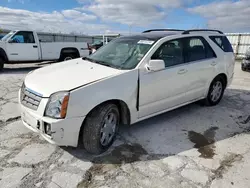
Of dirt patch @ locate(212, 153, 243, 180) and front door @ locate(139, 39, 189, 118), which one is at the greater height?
front door @ locate(139, 39, 189, 118)

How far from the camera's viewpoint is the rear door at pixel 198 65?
412 centimetres

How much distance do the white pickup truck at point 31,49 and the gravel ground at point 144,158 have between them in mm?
5550

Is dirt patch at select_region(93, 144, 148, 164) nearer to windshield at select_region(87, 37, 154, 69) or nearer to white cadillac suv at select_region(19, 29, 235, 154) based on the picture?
white cadillac suv at select_region(19, 29, 235, 154)

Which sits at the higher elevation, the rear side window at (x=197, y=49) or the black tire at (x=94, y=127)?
the rear side window at (x=197, y=49)

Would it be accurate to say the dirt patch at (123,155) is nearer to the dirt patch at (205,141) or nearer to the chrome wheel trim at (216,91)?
the dirt patch at (205,141)

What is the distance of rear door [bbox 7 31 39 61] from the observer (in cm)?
896

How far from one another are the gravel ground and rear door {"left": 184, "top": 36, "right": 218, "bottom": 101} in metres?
0.63

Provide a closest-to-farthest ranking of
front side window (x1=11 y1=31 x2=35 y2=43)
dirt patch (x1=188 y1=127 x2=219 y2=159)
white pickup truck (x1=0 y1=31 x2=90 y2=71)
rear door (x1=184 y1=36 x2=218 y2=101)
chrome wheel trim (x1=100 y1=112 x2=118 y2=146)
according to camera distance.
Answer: chrome wheel trim (x1=100 y1=112 x2=118 y2=146) → dirt patch (x1=188 y1=127 x2=219 y2=159) → rear door (x1=184 y1=36 x2=218 y2=101) → white pickup truck (x1=0 y1=31 x2=90 y2=71) → front side window (x1=11 y1=31 x2=35 y2=43)

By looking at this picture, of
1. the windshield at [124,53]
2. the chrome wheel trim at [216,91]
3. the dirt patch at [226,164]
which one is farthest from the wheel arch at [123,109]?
the chrome wheel trim at [216,91]

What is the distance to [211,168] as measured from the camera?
2.78 m

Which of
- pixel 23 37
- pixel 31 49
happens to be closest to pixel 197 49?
pixel 31 49

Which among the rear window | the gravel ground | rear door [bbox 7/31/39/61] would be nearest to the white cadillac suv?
the rear window

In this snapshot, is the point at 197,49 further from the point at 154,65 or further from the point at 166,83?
the point at 154,65

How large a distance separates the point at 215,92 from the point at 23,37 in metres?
8.16
